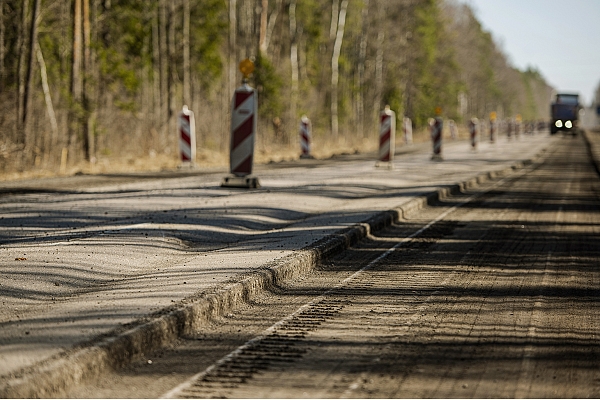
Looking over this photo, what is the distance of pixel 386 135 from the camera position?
87.8ft

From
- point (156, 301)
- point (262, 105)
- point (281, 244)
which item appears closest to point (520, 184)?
point (281, 244)

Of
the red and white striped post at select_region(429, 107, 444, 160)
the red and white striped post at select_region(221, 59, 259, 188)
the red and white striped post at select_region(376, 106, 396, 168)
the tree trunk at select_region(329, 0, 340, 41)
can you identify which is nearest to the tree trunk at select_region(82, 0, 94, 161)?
the red and white striped post at select_region(376, 106, 396, 168)

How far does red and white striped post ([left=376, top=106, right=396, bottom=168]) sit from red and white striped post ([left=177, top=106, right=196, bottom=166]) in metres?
5.32

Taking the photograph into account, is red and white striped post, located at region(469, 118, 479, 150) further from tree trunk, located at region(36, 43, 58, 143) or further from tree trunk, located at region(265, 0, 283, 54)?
tree trunk, located at region(36, 43, 58, 143)

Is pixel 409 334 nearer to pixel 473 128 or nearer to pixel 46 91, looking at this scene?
pixel 46 91

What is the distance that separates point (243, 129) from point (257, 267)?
8.97 m

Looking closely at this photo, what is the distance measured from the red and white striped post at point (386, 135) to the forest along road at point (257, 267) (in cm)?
846

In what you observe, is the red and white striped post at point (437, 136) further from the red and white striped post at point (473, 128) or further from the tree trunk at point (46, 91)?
the tree trunk at point (46, 91)

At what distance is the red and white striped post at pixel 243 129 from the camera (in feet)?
57.4

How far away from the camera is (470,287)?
343 inches

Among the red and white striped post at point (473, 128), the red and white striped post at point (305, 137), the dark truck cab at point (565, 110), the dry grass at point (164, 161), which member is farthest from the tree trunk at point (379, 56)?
the red and white striped post at point (305, 137)

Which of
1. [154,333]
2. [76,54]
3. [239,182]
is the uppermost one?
[76,54]

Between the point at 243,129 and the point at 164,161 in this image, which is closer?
the point at 243,129

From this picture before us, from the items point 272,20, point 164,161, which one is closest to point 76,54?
point 164,161
